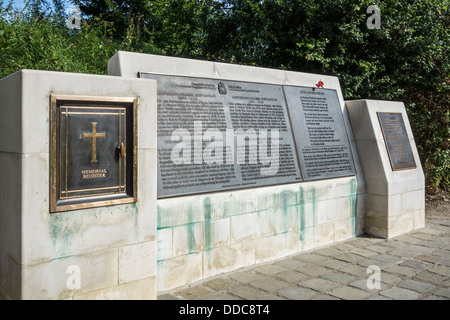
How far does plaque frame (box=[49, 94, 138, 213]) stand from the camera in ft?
10.8

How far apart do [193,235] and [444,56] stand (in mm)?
8062

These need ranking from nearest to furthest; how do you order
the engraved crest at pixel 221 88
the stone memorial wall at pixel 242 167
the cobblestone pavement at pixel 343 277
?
the cobblestone pavement at pixel 343 277 → the stone memorial wall at pixel 242 167 → the engraved crest at pixel 221 88

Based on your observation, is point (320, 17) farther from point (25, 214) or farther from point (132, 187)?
point (25, 214)

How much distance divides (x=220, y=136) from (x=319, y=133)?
1.92 metres

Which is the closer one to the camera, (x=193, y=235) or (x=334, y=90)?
(x=193, y=235)

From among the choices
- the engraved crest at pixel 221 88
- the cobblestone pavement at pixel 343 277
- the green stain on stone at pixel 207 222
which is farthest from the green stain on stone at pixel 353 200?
the green stain on stone at pixel 207 222

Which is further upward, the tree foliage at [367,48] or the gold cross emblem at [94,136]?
the tree foliage at [367,48]

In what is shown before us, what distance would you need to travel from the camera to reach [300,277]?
469 centimetres

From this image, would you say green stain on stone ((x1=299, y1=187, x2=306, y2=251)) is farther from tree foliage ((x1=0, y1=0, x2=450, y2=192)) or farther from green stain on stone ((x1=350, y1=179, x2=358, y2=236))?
tree foliage ((x1=0, y1=0, x2=450, y2=192))

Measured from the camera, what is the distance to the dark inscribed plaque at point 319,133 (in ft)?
19.2

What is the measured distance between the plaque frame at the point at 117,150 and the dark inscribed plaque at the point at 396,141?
4.49 m

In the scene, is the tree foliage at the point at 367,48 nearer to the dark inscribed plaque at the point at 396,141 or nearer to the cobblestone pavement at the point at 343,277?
the dark inscribed plaque at the point at 396,141

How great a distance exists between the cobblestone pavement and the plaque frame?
47.0 inches

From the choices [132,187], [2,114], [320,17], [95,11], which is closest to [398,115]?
[320,17]
